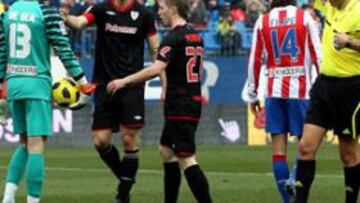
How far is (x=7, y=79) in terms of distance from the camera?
12961 millimetres

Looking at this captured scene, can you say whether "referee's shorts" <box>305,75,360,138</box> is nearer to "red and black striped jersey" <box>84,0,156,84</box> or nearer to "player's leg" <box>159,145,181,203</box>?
"player's leg" <box>159,145,181,203</box>

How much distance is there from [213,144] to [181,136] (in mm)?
16803

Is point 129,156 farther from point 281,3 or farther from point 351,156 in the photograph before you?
point 351,156

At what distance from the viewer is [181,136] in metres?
12.5

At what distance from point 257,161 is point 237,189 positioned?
20.1ft

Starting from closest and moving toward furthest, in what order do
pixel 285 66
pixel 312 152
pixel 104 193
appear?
pixel 312 152
pixel 285 66
pixel 104 193

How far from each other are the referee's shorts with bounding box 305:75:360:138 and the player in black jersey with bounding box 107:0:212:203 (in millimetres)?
1193

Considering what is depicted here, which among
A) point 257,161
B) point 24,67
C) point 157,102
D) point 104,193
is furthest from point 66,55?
point 157,102

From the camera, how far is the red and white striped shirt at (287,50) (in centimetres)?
1387

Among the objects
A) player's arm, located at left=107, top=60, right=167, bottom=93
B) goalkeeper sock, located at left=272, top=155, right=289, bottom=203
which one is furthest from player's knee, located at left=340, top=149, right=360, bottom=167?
player's arm, located at left=107, top=60, right=167, bottom=93

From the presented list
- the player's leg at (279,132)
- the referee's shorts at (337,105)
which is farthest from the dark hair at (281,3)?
the referee's shorts at (337,105)

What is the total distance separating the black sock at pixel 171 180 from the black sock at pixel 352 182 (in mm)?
1753

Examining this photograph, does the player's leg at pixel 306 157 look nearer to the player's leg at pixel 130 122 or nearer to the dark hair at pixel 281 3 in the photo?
the dark hair at pixel 281 3

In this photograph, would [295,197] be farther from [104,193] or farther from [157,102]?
[157,102]
